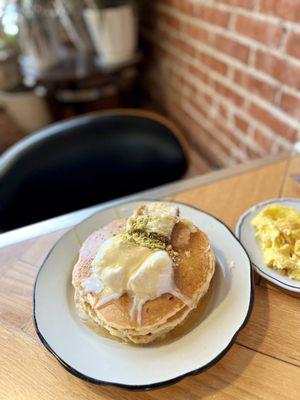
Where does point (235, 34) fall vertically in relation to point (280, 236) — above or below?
above

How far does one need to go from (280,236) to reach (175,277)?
0.20 metres

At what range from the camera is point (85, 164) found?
0.95m

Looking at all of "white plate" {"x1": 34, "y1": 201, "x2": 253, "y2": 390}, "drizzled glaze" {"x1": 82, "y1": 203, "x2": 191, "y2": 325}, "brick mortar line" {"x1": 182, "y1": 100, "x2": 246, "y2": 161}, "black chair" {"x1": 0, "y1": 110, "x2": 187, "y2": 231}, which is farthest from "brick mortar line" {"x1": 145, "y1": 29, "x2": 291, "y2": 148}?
"drizzled glaze" {"x1": 82, "y1": 203, "x2": 191, "y2": 325}

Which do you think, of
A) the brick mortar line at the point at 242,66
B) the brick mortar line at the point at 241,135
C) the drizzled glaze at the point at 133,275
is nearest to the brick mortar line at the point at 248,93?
the brick mortar line at the point at 242,66

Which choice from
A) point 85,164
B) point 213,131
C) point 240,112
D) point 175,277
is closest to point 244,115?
point 240,112

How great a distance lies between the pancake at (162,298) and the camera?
42cm

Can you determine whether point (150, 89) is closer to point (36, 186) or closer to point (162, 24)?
point (162, 24)

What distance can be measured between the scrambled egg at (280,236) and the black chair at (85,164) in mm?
456

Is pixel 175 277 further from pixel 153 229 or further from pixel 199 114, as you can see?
pixel 199 114

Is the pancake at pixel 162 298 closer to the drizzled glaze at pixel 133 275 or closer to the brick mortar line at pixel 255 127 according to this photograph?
the drizzled glaze at pixel 133 275

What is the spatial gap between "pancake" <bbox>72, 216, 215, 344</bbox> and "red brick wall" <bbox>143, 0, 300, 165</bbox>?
623mm

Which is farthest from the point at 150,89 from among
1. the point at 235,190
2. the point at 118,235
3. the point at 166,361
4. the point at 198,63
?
the point at 166,361

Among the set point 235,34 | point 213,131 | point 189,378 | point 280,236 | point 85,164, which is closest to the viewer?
point 189,378

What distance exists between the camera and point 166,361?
41cm
